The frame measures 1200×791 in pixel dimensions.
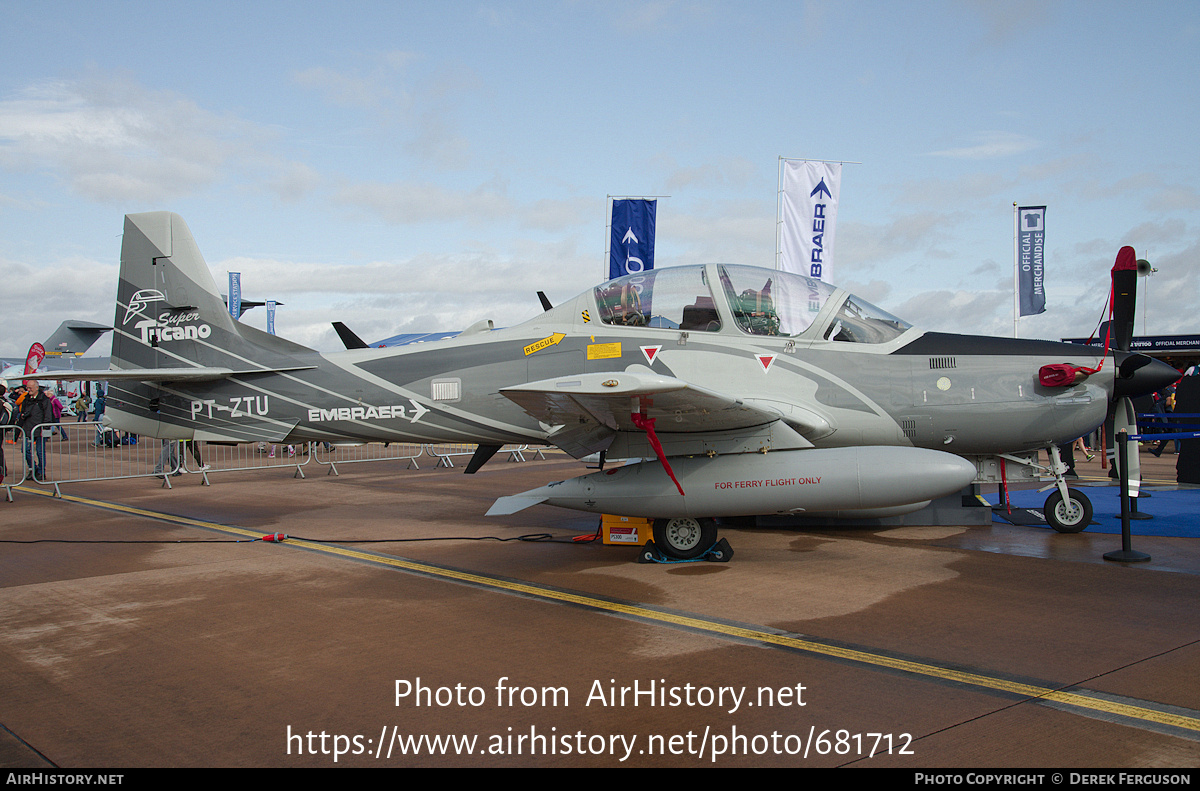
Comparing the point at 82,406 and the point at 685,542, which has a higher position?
the point at 82,406

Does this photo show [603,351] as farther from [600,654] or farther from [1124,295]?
[1124,295]

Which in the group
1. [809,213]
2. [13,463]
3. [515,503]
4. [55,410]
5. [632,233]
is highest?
[809,213]

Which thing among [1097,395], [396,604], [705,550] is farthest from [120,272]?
[1097,395]

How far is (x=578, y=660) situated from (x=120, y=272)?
8.26 m

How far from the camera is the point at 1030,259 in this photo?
59.1ft

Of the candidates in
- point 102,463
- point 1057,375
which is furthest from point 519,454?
point 1057,375

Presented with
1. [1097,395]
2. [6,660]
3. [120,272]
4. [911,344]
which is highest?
[120,272]

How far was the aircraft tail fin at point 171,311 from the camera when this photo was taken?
876 centimetres

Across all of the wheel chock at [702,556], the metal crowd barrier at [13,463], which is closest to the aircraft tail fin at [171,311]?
the metal crowd barrier at [13,463]

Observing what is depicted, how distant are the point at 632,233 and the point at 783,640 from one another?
1367 centimetres

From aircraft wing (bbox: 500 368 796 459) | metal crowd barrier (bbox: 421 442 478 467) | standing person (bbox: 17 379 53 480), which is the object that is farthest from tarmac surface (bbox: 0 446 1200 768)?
metal crowd barrier (bbox: 421 442 478 467)

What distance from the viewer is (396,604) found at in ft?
18.2

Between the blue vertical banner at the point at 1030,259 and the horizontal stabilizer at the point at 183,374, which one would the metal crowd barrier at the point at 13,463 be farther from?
the blue vertical banner at the point at 1030,259

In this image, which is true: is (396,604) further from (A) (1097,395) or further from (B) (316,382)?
(A) (1097,395)
